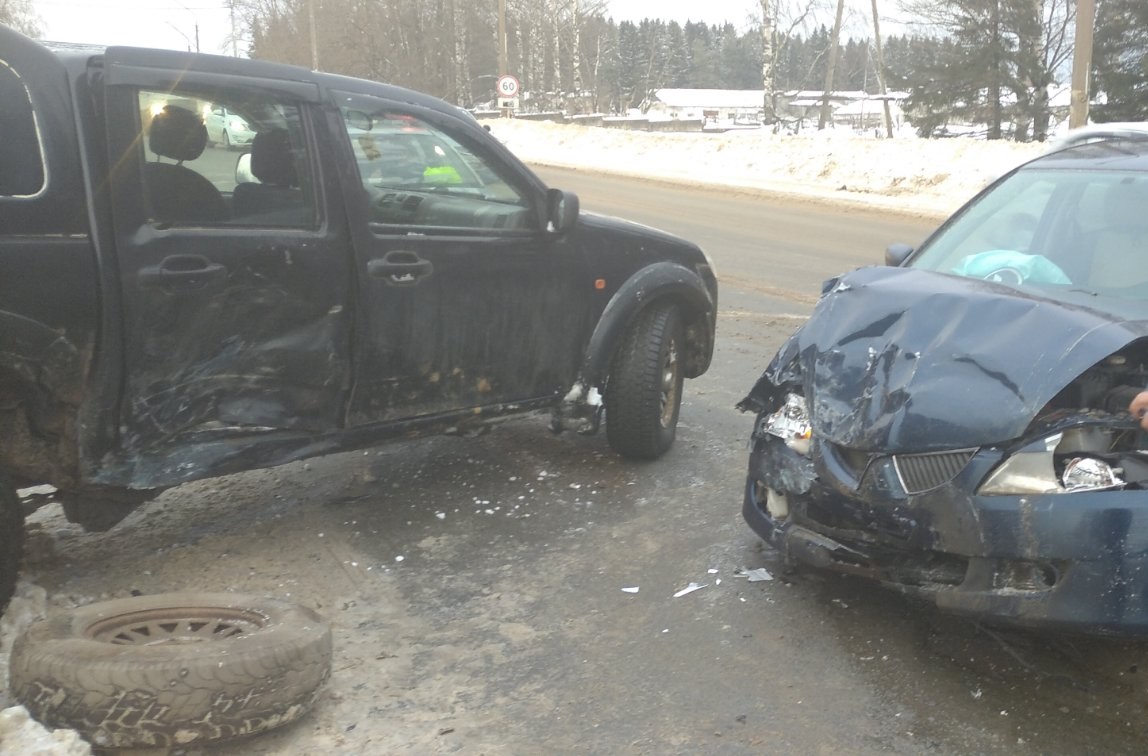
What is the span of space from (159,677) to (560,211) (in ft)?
9.29

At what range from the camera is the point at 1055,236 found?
482 cm

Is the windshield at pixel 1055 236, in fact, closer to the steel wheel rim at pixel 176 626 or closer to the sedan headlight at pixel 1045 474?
the sedan headlight at pixel 1045 474

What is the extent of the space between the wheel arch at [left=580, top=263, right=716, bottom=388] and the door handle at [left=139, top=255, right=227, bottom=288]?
6.40 feet

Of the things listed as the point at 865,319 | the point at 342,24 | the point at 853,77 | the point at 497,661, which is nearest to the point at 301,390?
the point at 497,661

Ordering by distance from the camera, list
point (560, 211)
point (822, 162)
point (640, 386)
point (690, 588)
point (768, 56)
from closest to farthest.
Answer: point (690, 588) → point (560, 211) → point (640, 386) → point (822, 162) → point (768, 56)

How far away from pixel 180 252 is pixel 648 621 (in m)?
2.14

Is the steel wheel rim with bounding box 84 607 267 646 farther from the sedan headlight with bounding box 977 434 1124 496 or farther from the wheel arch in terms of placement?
the sedan headlight with bounding box 977 434 1124 496

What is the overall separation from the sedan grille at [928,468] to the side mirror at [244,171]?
256cm

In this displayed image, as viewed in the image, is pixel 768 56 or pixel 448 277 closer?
pixel 448 277

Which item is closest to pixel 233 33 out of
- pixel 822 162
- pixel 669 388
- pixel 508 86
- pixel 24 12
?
pixel 24 12

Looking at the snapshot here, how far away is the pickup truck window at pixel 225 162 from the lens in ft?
12.8

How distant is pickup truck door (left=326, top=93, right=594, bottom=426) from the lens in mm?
4520

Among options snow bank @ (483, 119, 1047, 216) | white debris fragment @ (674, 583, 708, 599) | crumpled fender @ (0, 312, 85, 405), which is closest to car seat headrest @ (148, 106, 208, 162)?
crumpled fender @ (0, 312, 85, 405)

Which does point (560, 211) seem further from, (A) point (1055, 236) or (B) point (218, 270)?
(A) point (1055, 236)
